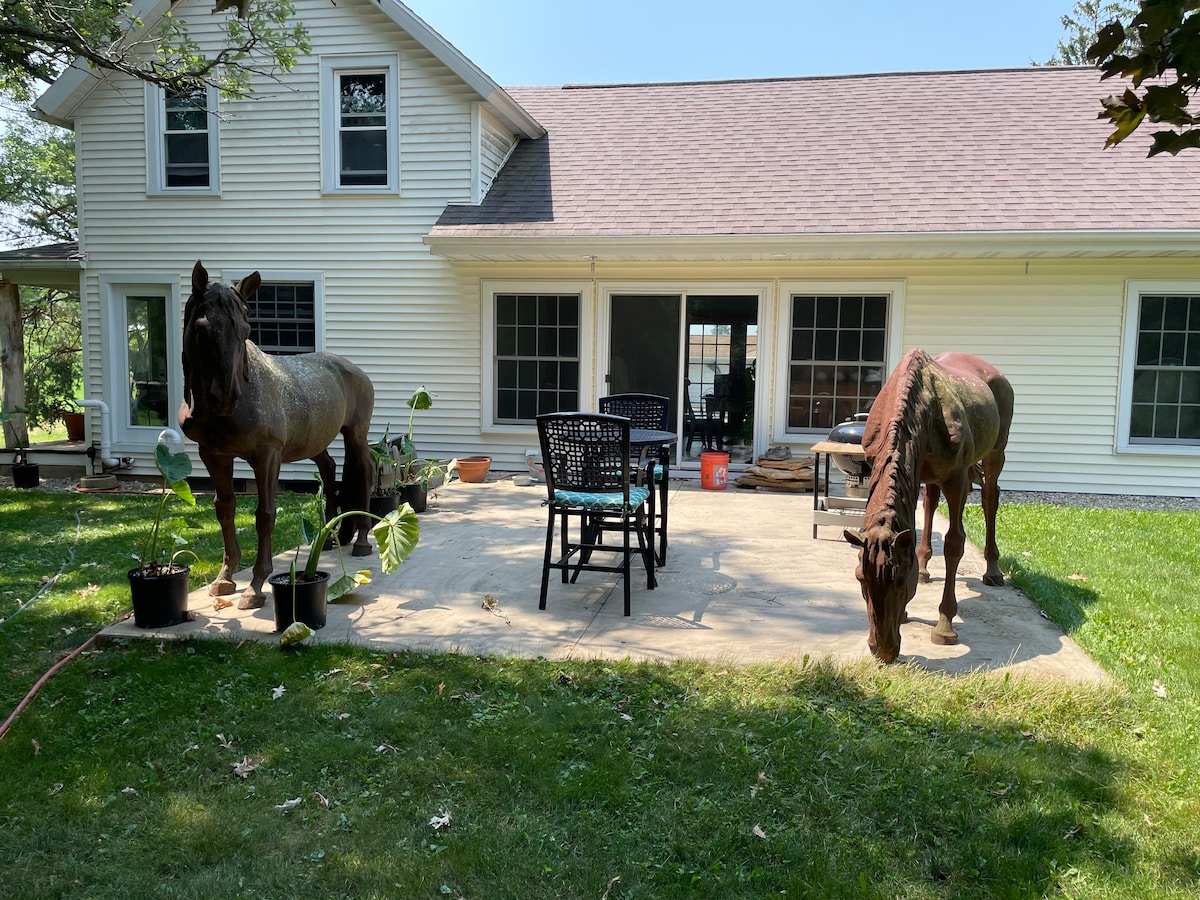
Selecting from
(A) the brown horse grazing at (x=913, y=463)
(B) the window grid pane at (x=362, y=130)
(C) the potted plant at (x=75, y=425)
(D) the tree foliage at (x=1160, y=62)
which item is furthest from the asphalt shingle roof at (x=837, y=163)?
(D) the tree foliage at (x=1160, y=62)

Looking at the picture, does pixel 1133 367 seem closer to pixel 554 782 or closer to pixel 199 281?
pixel 554 782

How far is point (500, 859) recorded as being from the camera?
8.27 ft

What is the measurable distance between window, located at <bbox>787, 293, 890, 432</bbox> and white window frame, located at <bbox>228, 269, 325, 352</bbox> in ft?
19.2

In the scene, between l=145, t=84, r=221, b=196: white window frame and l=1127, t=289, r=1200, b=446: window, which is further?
l=145, t=84, r=221, b=196: white window frame

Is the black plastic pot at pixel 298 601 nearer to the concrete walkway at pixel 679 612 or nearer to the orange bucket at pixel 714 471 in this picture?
the concrete walkway at pixel 679 612

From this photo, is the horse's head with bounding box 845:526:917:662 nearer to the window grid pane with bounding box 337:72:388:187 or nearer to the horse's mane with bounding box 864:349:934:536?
the horse's mane with bounding box 864:349:934:536

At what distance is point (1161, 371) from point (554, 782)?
30.0 feet

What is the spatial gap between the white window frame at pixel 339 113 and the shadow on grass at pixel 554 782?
7.57m

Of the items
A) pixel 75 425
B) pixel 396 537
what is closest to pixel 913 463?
pixel 396 537

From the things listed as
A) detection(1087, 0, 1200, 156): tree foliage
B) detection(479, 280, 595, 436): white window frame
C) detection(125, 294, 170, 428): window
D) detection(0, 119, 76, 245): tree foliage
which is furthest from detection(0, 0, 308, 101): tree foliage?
detection(0, 119, 76, 245): tree foliage

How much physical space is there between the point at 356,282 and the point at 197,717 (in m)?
7.67

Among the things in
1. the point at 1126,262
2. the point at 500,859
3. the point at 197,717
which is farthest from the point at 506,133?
the point at 500,859

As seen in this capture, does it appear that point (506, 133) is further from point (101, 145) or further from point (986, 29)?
point (986, 29)

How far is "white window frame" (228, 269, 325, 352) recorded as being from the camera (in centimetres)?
1030
